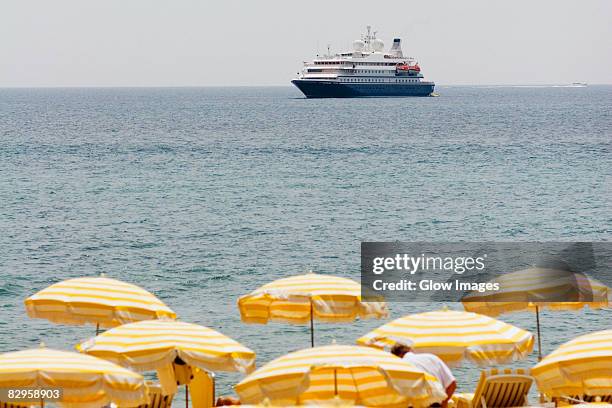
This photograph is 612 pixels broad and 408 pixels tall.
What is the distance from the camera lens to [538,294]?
41.4 ft

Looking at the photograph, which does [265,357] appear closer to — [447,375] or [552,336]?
[552,336]

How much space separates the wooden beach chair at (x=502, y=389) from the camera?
10258 millimetres

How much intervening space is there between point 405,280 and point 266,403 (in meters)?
8.42

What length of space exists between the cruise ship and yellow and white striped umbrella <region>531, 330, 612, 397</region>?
5895 inches

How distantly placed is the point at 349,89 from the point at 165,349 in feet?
512

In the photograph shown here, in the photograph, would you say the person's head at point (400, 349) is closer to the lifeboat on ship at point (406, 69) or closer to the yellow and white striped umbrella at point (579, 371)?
the yellow and white striped umbrella at point (579, 371)

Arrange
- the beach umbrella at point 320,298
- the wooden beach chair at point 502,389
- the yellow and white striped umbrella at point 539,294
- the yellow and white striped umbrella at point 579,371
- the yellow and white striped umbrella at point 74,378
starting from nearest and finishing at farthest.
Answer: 1. the yellow and white striped umbrella at point 74,378
2. the yellow and white striped umbrella at point 579,371
3. the wooden beach chair at point 502,389
4. the beach umbrella at point 320,298
5. the yellow and white striped umbrella at point 539,294

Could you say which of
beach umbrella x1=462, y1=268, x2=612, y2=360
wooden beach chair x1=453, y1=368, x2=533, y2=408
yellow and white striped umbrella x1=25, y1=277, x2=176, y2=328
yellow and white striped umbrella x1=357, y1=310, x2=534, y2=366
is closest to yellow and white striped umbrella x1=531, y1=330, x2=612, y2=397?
wooden beach chair x1=453, y1=368, x2=533, y2=408

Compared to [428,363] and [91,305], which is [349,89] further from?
[428,363]

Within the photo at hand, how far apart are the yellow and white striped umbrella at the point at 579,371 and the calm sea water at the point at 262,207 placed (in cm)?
628

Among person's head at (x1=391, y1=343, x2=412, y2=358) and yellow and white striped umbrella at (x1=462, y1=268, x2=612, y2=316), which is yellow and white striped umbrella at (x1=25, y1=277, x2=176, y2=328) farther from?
yellow and white striped umbrella at (x1=462, y1=268, x2=612, y2=316)

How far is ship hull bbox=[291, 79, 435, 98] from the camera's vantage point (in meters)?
165

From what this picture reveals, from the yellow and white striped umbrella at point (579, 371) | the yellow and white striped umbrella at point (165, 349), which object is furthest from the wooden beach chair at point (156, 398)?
the yellow and white striped umbrella at point (579, 371)

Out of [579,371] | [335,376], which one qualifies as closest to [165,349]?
[335,376]
